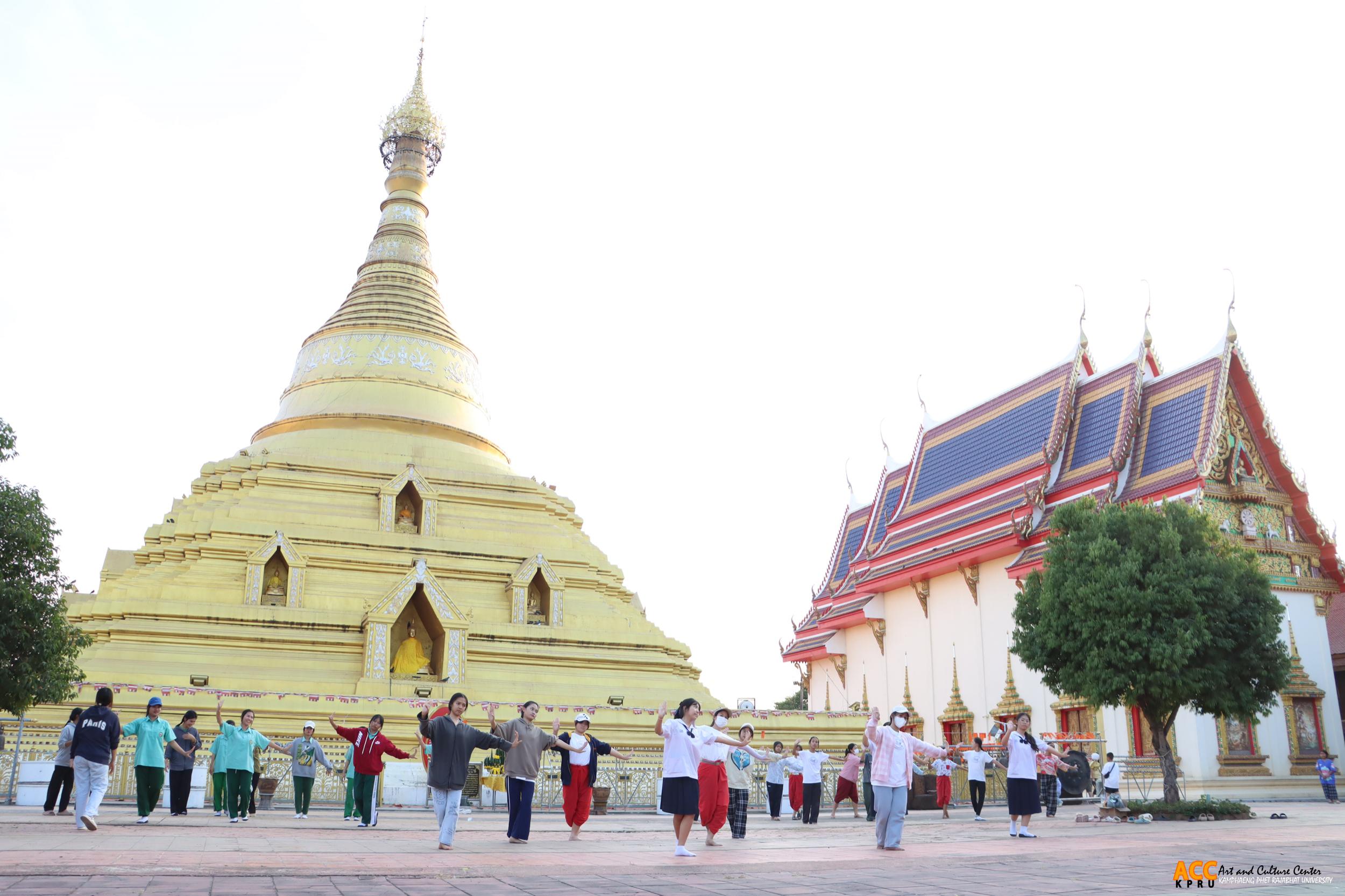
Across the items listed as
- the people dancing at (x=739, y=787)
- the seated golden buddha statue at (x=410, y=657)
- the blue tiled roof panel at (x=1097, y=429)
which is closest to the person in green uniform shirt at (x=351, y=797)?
the people dancing at (x=739, y=787)

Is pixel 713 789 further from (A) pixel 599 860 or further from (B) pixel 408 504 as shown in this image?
(B) pixel 408 504

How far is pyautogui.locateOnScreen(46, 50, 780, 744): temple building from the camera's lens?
23.4m

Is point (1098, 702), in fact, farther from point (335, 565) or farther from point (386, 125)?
point (386, 125)

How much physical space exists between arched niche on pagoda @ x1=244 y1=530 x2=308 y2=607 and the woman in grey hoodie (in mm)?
15947

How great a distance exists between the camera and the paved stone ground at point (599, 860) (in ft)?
22.0

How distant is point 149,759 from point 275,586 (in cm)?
1365

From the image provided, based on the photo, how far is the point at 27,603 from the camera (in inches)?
583

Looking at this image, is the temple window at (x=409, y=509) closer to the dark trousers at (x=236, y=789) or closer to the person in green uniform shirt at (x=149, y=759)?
the dark trousers at (x=236, y=789)

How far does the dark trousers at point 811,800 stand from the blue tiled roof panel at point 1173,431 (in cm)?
1388

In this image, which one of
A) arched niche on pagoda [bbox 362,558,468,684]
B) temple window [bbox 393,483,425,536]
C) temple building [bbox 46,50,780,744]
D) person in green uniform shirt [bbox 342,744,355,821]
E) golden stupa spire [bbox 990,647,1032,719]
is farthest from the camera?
temple window [bbox 393,483,425,536]

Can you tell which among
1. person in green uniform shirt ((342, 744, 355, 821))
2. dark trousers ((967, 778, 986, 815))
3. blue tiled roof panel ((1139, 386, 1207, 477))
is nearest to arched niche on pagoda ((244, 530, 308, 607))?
person in green uniform shirt ((342, 744, 355, 821))

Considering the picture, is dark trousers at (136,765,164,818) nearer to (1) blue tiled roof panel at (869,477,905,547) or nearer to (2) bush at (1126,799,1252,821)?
(2) bush at (1126,799,1252,821)

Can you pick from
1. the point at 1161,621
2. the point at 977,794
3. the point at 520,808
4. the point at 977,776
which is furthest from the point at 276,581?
the point at 1161,621


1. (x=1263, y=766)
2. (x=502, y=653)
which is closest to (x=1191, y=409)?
(x=1263, y=766)
